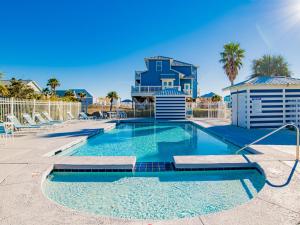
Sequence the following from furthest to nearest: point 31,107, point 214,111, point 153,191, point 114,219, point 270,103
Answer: point 214,111 < point 31,107 < point 270,103 < point 153,191 < point 114,219

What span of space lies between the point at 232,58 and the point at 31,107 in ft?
79.6

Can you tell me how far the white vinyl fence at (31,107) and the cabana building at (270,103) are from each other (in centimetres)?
1281

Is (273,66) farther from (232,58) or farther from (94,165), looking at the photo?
(94,165)

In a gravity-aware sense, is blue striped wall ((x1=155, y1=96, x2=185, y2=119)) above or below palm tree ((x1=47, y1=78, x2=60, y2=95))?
below

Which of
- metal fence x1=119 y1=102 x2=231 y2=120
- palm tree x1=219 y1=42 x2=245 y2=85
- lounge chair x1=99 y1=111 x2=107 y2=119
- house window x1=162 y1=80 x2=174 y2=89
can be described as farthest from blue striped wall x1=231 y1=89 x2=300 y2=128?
house window x1=162 y1=80 x2=174 y2=89

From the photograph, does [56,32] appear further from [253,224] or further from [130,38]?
[253,224]

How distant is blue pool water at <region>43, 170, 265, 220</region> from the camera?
4.16 metres

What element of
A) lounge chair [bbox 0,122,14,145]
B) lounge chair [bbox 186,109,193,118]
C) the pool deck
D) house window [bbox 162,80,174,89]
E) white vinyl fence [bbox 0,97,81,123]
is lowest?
the pool deck

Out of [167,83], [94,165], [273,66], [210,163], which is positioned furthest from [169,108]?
[273,66]

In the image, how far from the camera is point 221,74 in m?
32.1

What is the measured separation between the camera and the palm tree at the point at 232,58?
29906mm

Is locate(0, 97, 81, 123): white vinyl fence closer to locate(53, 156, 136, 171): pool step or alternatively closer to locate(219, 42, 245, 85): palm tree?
locate(53, 156, 136, 171): pool step

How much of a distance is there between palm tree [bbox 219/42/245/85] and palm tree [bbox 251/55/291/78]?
22.9 ft

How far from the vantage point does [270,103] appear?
1368 centimetres
